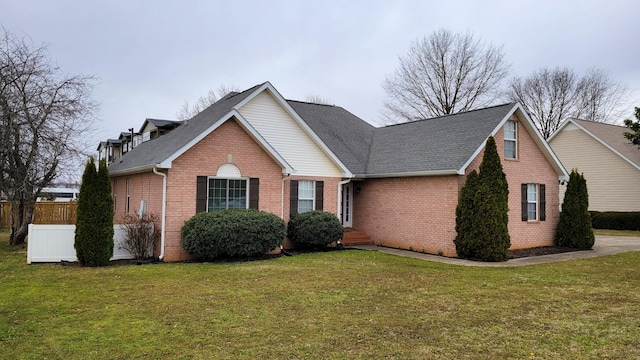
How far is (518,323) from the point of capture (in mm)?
7273

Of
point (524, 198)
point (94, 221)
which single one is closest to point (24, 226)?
point (94, 221)

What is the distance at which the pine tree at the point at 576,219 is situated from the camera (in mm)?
17844

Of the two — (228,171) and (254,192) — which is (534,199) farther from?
(228,171)

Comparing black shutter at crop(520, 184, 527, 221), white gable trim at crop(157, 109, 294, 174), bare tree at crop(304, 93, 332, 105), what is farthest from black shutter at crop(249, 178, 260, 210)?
bare tree at crop(304, 93, 332, 105)

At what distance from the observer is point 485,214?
14.5 m

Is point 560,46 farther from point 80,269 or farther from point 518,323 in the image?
point 80,269

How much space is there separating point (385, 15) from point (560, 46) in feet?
44.0

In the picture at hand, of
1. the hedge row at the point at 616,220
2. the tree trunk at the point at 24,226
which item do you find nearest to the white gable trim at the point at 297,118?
the tree trunk at the point at 24,226

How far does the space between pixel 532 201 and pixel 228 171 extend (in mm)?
12181

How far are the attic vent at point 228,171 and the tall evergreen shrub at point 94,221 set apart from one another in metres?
3.40

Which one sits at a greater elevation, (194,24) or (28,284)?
(194,24)

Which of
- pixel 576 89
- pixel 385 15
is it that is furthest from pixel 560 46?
pixel 576 89

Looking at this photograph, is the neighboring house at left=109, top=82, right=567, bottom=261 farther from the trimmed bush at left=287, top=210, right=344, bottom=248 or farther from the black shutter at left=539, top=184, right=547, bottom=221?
the trimmed bush at left=287, top=210, right=344, bottom=248

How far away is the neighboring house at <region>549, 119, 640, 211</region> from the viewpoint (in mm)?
27297
